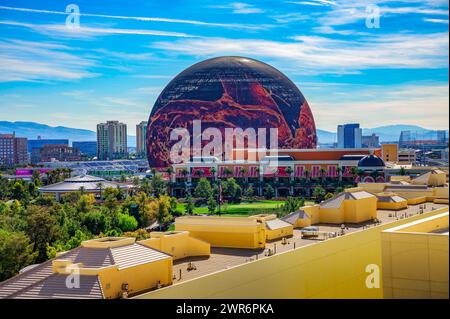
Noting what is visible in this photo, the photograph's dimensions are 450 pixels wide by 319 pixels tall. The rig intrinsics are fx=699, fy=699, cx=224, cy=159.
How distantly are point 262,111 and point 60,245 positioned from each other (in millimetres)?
56615

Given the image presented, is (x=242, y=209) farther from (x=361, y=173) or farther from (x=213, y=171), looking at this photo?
(x=361, y=173)

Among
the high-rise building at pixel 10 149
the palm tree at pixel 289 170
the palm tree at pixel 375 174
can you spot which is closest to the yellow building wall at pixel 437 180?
the palm tree at pixel 375 174

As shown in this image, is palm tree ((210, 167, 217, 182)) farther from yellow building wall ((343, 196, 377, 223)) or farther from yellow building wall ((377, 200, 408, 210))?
yellow building wall ((343, 196, 377, 223))

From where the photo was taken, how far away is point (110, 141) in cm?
18550

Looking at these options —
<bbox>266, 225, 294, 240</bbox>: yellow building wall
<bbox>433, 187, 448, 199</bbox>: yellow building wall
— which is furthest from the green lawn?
<bbox>266, 225, 294, 240</bbox>: yellow building wall

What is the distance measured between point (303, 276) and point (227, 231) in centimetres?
302

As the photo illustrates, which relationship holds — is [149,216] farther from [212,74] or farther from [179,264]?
[212,74]

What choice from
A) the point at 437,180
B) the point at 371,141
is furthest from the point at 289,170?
the point at 371,141

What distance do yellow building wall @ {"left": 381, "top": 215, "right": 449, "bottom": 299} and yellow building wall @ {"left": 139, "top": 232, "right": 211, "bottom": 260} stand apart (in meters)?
5.79

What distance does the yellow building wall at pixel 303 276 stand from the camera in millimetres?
11172

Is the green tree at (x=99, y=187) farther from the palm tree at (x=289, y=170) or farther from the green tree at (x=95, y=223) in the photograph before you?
the green tree at (x=95, y=223)

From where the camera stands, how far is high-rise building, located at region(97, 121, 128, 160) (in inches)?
7052

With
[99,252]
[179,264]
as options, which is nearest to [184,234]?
[179,264]
